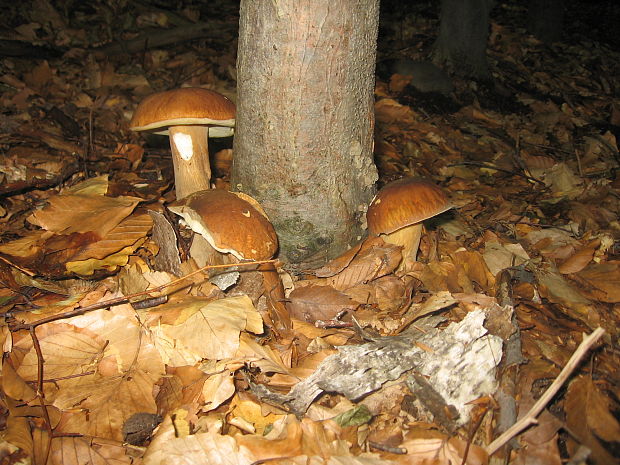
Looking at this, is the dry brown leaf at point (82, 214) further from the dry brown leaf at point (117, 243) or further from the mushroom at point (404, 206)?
the mushroom at point (404, 206)

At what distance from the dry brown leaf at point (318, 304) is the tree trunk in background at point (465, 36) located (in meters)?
5.73

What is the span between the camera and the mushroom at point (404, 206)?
2.27 metres

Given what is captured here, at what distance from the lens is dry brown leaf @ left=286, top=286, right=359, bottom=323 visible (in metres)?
2.18

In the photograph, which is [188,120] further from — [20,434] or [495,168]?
[495,168]

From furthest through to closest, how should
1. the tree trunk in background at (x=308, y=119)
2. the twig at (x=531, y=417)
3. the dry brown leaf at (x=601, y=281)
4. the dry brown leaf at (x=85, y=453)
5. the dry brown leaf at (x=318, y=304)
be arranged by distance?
the dry brown leaf at (x=601, y=281), the dry brown leaf at (x=318, y=304), the tree trunk in background at (x=308, y=119), the dry brown leaf at (x=85, y=453), the twig at (x=531, y=417)

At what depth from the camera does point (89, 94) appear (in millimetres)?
4676

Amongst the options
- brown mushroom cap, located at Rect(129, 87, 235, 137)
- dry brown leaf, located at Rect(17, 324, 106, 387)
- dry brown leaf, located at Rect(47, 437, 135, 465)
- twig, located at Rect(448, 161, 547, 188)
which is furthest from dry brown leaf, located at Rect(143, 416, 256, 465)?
twig, located at Rect(448, 161, 547, 188)

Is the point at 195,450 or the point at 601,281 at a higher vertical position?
the point at 195,450

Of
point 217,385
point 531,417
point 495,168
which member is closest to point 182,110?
point 217,385

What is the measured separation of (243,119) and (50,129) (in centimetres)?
256

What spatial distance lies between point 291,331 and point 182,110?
1.35 meters

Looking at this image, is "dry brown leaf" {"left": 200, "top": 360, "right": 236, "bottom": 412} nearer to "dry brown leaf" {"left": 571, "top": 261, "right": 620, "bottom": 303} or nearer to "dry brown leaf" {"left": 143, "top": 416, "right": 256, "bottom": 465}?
"dry brown leaf" {"left": 143, "top": 416, "right": 256, "bottom": 465}

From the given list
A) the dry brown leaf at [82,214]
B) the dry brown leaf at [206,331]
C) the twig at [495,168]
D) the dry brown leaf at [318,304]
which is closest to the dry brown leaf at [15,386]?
the dry brown leaf at [206,331]

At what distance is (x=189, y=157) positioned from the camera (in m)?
2.63
